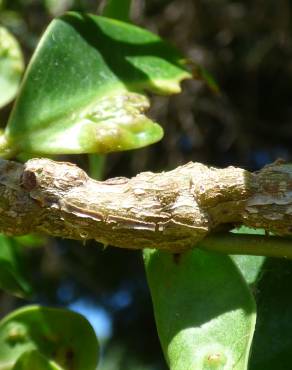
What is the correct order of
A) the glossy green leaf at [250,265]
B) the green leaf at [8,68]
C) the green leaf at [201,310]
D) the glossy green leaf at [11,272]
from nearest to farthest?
1. the green leaf at [201,310]
2. the glossy green leaf at [250,265]
3. the glossy green leaf at [11,272]
4. the green leaf at [8,68]

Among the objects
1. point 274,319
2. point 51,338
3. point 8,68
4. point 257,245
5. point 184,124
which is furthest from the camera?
point 184,124

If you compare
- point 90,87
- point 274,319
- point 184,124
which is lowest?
point 184,124

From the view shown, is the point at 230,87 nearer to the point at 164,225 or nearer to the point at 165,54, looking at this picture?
the point at 165,54

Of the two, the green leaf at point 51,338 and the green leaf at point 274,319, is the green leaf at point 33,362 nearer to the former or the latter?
the green leaf at point 51,338

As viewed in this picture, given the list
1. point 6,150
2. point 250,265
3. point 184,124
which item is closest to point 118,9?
point 6,150

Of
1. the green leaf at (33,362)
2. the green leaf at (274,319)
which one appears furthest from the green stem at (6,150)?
the green leaf at (274,319)

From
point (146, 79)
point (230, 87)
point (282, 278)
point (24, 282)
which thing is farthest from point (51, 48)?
point (230, 87)

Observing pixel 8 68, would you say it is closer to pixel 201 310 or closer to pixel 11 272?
pixel 11 272
